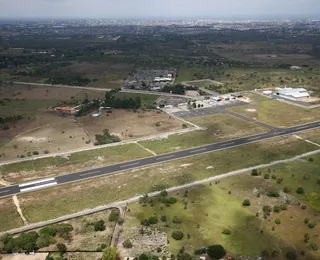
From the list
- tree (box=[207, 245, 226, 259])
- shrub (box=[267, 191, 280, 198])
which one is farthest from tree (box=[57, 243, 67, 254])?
shrub (box=[267, 191, 280, 198])

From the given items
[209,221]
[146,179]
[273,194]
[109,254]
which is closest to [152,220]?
[209,221]

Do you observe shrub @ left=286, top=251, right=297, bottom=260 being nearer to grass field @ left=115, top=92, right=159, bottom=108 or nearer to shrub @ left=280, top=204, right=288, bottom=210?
shrub @ left=280, top=204, right=288, bottom=210

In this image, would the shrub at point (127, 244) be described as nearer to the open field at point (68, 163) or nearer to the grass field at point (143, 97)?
the open field at point (68, 163)

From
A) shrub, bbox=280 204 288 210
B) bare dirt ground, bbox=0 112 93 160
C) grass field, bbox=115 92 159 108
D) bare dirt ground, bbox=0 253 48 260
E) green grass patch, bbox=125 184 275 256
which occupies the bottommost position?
bare dirt ground, bbox=0 112 93 160

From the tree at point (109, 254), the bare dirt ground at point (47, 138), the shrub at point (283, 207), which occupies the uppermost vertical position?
the tree at point (109, 254)

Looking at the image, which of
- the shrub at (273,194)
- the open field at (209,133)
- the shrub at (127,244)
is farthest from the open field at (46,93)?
the shrub at (127,244)
